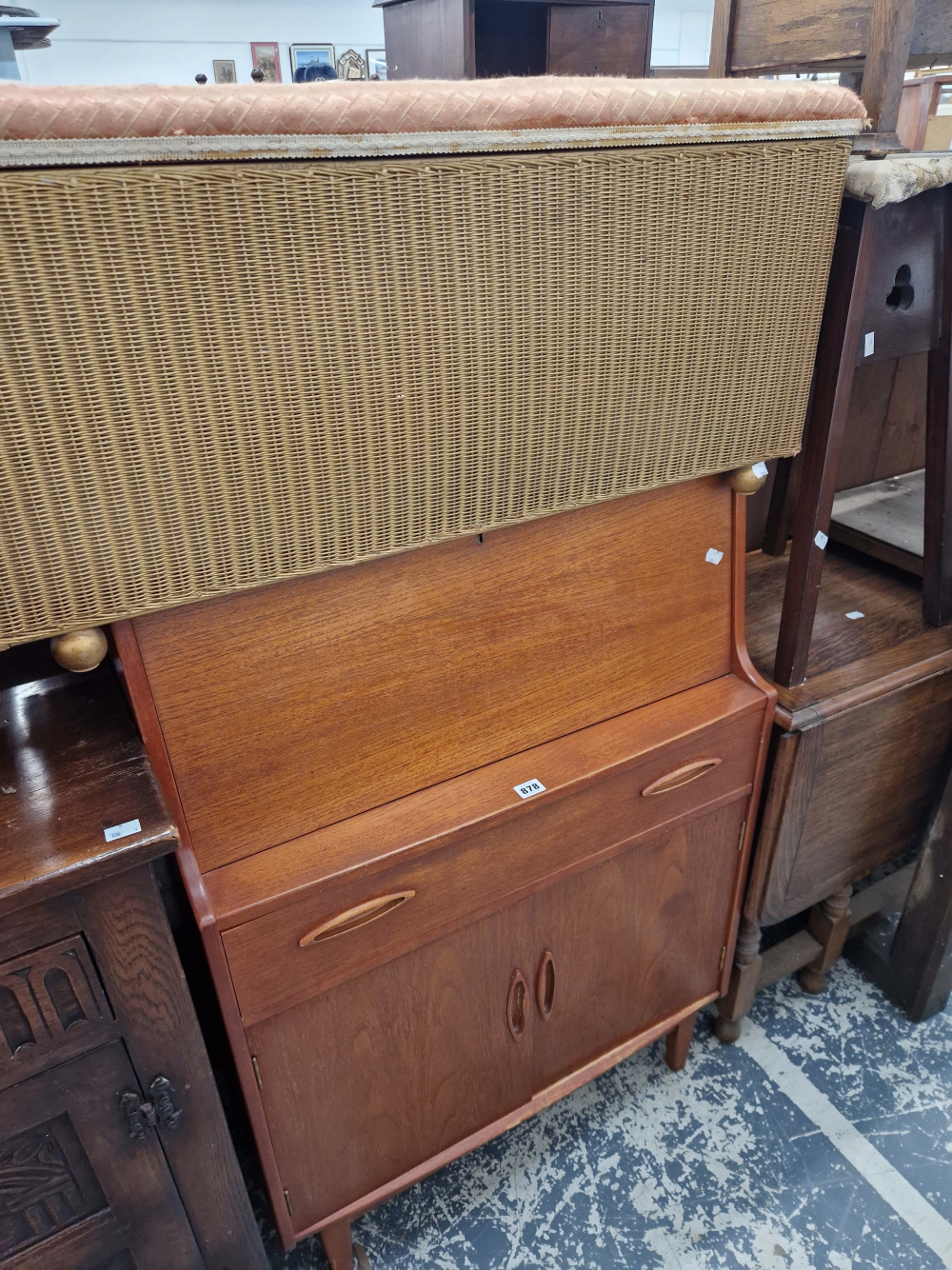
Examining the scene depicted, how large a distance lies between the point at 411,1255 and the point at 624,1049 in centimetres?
42

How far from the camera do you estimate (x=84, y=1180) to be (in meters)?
0.81

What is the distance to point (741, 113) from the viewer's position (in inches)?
28.3

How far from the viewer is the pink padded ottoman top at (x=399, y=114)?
1.64 ft

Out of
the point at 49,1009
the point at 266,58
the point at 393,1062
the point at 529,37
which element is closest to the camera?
the point at 49,1009

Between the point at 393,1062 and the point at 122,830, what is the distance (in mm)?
524

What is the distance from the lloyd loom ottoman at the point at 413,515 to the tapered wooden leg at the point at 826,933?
0.38 m

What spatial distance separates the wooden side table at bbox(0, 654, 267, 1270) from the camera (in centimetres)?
68

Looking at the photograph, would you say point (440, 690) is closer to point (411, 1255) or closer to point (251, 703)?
point (251, 703)

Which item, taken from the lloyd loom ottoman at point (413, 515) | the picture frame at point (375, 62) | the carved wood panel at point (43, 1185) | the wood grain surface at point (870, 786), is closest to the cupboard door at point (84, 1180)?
the carved wood panel at point (43, 1185)

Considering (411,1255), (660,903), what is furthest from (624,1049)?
(411,1255)

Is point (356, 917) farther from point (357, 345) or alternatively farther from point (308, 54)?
point (308, 54)

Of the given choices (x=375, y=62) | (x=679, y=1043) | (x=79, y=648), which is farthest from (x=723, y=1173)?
(x=375, y=62)

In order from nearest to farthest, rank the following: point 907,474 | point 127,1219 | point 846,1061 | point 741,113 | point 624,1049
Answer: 1. point 741,113
2. point 127,1219
3. point 624,1049
4. point 846,1061
5. point 907,474

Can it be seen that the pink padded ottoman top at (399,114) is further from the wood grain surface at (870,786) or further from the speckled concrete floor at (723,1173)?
the speckled concrete floor at (723,1173)
